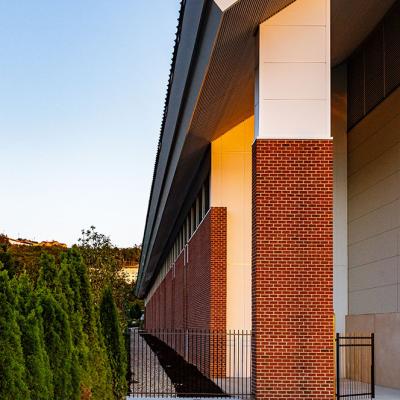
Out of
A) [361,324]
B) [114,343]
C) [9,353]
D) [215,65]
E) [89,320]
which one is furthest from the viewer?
[361,324]

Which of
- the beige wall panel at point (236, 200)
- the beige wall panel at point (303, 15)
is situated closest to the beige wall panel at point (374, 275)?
the beige wall panel at point (236, 200)

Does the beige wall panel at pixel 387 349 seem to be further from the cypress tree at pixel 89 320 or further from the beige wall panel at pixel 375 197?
the cypress tree at pixel 89 320

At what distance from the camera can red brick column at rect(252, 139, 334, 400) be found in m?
14.1

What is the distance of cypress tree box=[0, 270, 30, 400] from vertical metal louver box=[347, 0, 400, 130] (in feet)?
41.5

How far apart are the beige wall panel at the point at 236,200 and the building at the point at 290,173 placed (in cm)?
4

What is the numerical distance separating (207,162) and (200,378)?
6869 mm

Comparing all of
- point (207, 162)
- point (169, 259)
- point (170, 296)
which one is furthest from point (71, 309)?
point (169, 259)

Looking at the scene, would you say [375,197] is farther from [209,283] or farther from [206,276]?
[206,276]

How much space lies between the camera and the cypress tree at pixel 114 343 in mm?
15889

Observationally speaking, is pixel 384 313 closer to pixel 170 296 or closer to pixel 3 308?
pixel 3 308

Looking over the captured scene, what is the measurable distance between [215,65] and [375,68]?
6432 mm

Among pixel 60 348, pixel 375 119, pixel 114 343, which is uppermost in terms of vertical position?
pixel 375 119

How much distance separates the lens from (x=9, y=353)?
9352mm

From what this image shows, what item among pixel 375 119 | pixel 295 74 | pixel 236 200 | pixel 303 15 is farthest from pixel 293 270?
pixel 236 200
